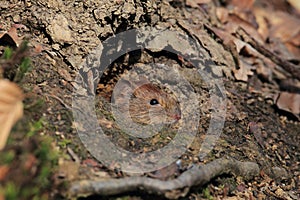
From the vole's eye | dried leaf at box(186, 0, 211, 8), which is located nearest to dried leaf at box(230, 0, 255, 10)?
dried leaf at box(186, 0, 211, 8)

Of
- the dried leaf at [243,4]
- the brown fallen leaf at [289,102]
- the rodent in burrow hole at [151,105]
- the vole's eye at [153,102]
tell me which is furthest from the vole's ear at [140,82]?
the dried leaf at [243,4]

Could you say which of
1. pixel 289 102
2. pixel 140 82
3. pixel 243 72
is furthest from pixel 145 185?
pixel 289 102

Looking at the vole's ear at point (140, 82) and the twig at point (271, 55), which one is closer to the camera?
the vole's ear at point (140, 82)

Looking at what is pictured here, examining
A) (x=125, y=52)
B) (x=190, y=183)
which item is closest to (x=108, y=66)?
(x=125, y=52)

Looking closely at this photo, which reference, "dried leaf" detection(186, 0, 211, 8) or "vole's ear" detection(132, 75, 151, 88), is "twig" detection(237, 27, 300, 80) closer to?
"dried leaf" detection(186, 0, 211, 8)

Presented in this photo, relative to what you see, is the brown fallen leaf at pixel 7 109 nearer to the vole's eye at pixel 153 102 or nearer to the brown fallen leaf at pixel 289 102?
the vole's eye at pixel 153 102

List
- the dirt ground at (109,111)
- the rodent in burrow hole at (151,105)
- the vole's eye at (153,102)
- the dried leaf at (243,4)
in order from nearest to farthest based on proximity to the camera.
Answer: the dirt ground at (109,111) → the rodent in burrow hole at (151,105) → the vole's eye at (153,102) → the dried leaf at (243,4)
